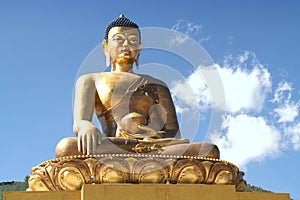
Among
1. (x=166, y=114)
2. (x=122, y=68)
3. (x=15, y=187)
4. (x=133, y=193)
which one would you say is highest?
(x=122, y=68)

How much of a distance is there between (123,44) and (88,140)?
2150 mm

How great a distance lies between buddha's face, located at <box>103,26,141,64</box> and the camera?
6.64m

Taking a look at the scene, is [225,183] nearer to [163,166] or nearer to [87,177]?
[163,166]

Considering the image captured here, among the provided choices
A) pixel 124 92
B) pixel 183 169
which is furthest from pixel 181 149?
pixel 124 92

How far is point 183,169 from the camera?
4684 millimetres

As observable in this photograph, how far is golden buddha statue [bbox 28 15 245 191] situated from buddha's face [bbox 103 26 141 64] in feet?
0.04

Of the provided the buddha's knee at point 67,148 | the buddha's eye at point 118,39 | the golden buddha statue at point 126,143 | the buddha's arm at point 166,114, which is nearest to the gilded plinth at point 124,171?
the golden buddha statue at point 126,143

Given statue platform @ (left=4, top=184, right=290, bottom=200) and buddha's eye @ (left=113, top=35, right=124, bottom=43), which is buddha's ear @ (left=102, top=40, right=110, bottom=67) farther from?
statue platform @ (left=4, top=184, right=290, bottom=200)

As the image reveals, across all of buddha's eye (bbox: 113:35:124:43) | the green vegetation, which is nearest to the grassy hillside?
the green vegetation

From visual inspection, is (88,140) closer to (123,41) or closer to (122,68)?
(122,68)

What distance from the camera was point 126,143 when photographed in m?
5.09

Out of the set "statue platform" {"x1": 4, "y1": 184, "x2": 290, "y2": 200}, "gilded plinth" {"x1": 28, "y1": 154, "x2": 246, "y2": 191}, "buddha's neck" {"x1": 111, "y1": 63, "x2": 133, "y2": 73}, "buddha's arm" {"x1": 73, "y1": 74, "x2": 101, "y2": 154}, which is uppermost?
"buddha's neck" {"x1": 111, "y1": 63, "x2": 133, "y2": 73}

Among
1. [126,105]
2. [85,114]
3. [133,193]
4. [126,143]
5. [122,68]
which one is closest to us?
[133,193]

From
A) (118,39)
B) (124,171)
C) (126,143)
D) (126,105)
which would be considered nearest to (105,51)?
(118,39)
